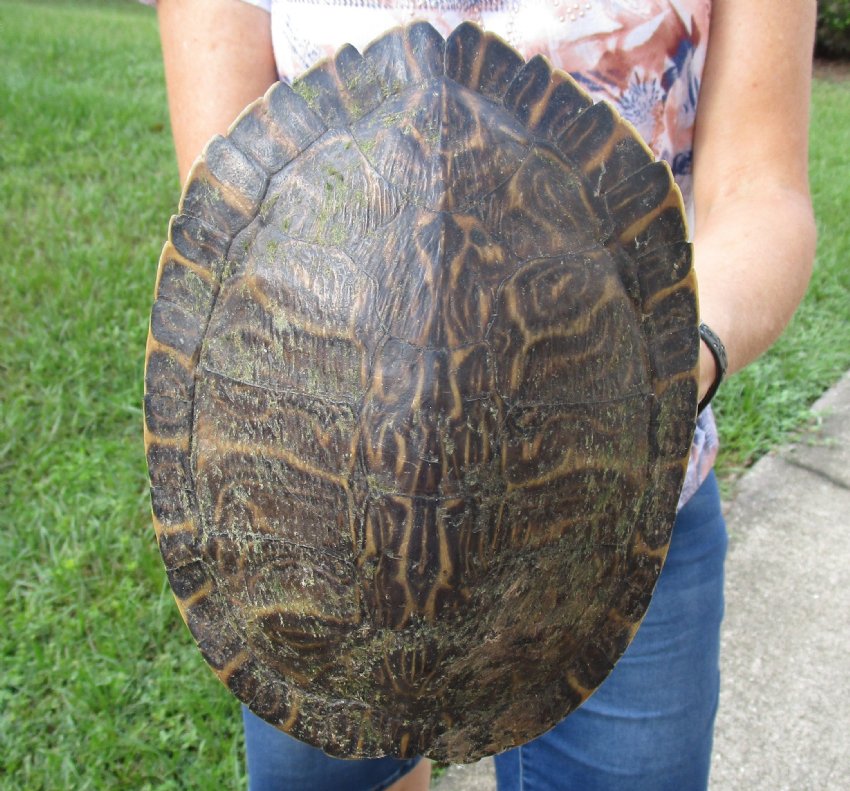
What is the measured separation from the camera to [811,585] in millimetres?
2389

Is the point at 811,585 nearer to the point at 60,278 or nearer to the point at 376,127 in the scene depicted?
the point at 376,127

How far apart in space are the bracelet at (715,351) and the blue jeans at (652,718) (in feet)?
0.92

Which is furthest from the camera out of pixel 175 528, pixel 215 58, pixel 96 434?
pixel 96 434

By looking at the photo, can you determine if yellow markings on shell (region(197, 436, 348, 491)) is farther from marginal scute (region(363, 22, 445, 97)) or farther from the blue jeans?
the blue jeans

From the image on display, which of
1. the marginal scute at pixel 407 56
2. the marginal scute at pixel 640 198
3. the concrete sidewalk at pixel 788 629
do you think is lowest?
the concrete sidewalk at pixel 788 629

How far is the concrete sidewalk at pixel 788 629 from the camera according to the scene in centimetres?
193

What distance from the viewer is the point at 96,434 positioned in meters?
2.55

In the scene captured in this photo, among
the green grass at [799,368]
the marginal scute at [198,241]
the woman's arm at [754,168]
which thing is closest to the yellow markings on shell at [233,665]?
the marginal scute at [198,241]

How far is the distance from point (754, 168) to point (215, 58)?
0.83 m

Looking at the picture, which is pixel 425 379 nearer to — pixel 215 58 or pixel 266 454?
pixel 266 454

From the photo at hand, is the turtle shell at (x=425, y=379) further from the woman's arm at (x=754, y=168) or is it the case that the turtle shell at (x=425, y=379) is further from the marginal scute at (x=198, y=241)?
the woman's arm at (x=754, y=168)

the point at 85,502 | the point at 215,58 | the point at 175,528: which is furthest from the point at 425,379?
the point at 85,502

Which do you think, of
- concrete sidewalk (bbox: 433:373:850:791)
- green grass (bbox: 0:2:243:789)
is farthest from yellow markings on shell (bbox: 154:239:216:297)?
concrete sidewalk (bbox: 433:373:850:791)

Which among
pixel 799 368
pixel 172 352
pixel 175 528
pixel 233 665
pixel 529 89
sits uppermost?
pixel 529 89
